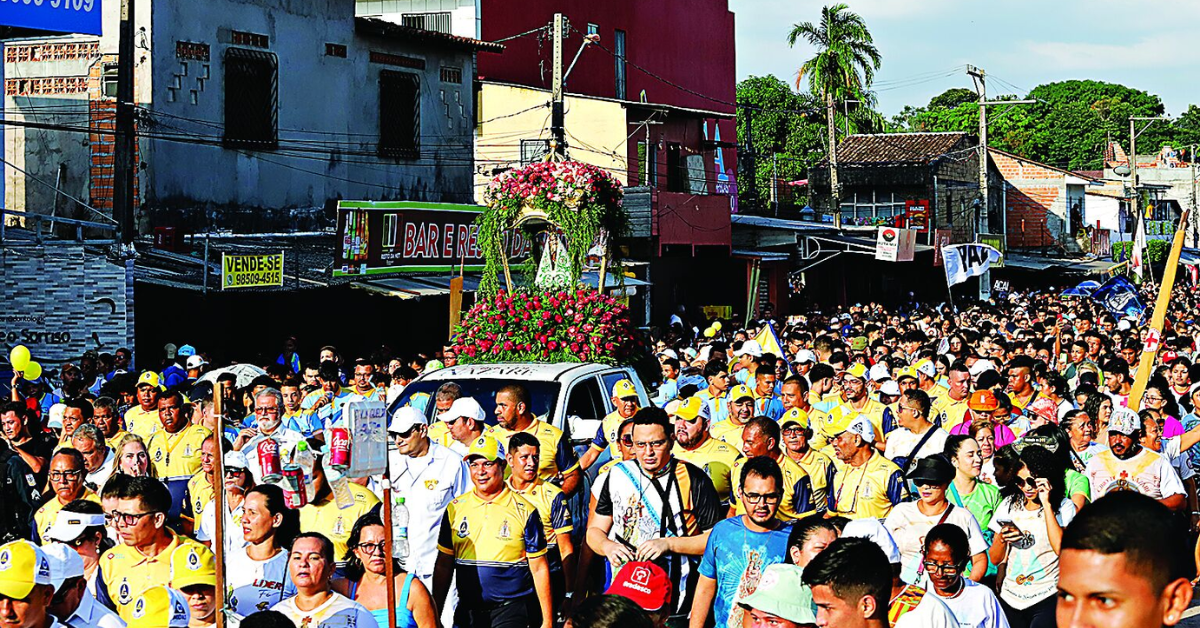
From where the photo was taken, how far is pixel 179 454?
1058 centimetres

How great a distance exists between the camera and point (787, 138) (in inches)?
2418

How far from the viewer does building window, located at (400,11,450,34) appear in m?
35.8

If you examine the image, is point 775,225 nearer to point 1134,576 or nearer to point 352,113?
point 352,113

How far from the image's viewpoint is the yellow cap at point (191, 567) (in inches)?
263

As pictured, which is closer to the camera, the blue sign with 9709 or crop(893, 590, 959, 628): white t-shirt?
crop(893, 590, 959, 628): white t-shirt

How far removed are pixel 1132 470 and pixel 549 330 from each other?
5391mm

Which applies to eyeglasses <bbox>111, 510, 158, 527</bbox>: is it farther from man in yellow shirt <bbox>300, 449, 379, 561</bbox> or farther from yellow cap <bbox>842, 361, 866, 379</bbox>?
yellow cap <bbox>842, 361, 866, 379</bbox>

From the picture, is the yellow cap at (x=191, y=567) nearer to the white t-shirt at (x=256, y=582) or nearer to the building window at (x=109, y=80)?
the white t-shirt at (x=256, y=582)

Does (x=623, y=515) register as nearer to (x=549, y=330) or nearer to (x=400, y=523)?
(x=400, y=523)

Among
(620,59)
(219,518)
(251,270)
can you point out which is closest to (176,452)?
(219,518)

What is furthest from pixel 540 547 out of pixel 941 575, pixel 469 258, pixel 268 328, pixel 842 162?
pixel 842 162

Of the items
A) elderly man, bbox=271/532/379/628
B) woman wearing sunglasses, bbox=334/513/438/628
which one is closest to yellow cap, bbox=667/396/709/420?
woman wearing sunglasses, bbox=334/513/438/628

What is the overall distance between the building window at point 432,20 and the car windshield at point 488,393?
2551cm

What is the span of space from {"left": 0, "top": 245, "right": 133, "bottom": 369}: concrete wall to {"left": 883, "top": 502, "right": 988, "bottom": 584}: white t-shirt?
44.4 ft
